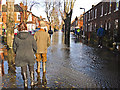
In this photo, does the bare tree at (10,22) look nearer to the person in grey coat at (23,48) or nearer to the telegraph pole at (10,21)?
the telegraph pole at (10,21)

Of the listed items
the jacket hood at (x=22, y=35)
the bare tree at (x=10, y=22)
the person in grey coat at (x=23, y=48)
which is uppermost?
the bare tree at (x=10, y=22)

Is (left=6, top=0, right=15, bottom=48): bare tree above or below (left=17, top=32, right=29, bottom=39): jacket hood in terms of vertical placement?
above

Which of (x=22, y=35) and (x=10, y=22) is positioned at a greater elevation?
(x=10, y=22)

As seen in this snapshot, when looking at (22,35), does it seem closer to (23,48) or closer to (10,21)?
(23,48)

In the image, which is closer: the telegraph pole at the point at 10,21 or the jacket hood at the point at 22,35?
the jacket hood at the point at 22,35

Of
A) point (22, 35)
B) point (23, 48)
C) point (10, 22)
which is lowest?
point (23, 48)

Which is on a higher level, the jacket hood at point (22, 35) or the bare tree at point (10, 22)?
the bare tree at point (10, 22)

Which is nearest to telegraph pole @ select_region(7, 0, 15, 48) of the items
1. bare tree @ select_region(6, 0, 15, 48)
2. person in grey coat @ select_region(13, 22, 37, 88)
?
bare tree @ select_region(6, 0, 15, 48)

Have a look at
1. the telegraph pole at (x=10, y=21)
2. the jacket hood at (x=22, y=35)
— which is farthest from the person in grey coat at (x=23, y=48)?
the telegraph pole at (x=10, y=21)

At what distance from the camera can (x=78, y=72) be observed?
663 cm

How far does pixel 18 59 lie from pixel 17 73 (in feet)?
5.94

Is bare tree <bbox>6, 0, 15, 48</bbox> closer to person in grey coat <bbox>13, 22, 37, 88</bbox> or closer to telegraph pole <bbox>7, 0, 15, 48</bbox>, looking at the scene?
telegraph pole <bbox>7, 0, 15, 48</bbox>

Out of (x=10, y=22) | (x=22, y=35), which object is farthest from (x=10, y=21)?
(x=22, y=35)

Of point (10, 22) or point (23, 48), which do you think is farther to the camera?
point (10, 22)
